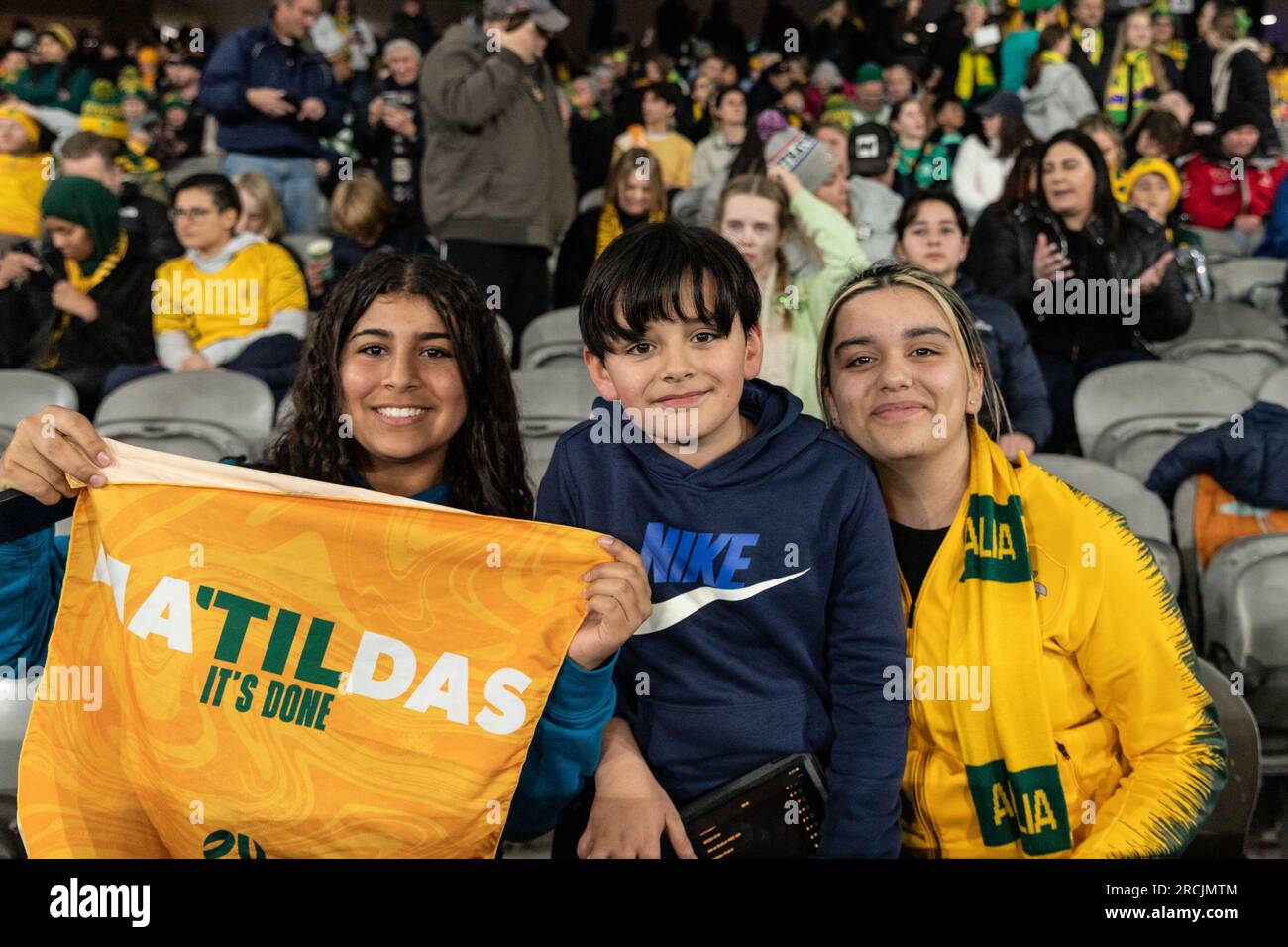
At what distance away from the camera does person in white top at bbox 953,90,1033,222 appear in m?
6.28

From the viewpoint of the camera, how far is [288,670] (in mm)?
1628

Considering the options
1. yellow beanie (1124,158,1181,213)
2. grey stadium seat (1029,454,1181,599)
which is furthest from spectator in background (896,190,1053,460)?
yellow beanie (1124,158,1181,213)

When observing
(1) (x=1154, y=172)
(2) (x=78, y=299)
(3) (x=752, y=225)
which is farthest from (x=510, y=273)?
(1) (x=1154, y=172)

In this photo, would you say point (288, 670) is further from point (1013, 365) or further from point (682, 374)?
point (1013, 365)

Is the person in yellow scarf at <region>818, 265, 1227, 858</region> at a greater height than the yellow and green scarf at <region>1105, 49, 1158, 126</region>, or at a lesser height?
lesser

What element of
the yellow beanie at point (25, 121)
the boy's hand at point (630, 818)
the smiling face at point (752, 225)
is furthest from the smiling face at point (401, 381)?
the yellow beanie at point (25, 121)

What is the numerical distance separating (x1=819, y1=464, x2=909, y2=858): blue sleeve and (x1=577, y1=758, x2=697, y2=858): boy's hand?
23 centimetres

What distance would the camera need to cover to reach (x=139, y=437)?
357 centimetres

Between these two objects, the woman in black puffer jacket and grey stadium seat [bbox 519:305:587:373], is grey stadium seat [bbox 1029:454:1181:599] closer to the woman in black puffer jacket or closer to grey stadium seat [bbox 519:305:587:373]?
the woman in black puffer jacket

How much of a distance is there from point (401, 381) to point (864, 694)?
0.87 metres

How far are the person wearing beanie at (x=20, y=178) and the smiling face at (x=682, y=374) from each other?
16.5 ft

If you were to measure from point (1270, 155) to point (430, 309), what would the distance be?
702 centimetres

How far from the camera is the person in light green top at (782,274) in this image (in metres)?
3.54

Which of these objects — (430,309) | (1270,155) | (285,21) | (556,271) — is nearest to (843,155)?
(556,271)
